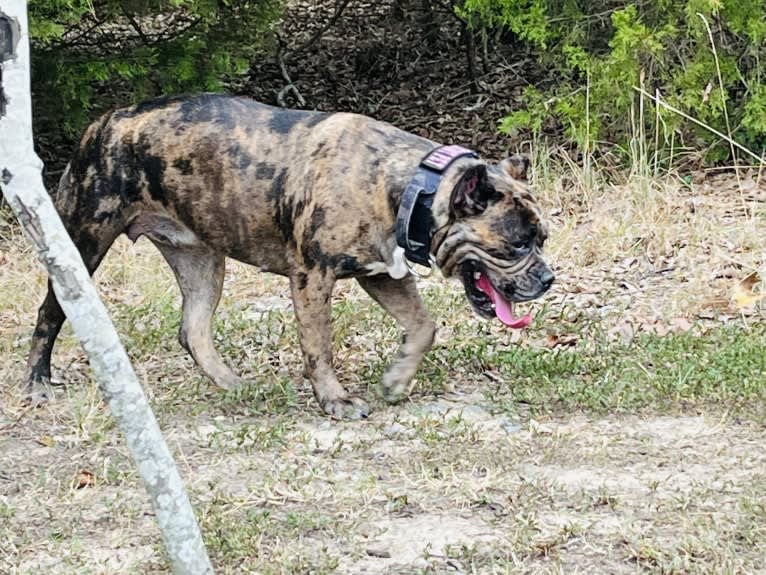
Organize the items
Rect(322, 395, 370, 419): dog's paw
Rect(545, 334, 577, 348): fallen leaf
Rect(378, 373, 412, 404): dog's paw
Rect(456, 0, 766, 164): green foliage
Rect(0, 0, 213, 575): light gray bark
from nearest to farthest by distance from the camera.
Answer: Rect(0, 0, 213, 575): light gray bark → Rect(322, 395, 370, 419): dog's paw → Rect(378, 373, 412, 404): dog's paw → Rect(545, 334, 577, 348): fallen leaf → Rect(456, 0, 766, 164): green foliage

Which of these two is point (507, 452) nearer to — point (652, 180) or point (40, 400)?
point (40, 400)

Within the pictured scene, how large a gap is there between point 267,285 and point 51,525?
3.83m

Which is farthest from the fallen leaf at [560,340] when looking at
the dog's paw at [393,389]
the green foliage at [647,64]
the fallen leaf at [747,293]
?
the green foliage at [647,64]

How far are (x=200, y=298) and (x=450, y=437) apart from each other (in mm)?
1755

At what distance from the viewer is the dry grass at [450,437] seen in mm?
4609

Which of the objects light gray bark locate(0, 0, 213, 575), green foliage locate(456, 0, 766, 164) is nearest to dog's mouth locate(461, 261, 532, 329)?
light gray bark locate(0, 0, 213, 575)

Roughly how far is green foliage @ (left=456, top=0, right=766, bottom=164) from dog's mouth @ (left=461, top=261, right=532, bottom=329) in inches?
153

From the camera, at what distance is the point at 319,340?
6211mm

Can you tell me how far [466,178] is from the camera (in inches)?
227

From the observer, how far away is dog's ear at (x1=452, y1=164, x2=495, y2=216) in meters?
5.75

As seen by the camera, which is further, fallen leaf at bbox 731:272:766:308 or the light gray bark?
fallen leaf at bbox 731:272:766:308

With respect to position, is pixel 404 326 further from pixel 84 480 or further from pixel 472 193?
pixel 84 480

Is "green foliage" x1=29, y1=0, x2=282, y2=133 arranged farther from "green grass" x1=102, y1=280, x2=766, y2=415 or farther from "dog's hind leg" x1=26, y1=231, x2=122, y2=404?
"dog's hind leg" x1=26, y1=231, x2=122, y2=404

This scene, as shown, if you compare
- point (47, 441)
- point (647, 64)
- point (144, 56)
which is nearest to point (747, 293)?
point (647, 64)
